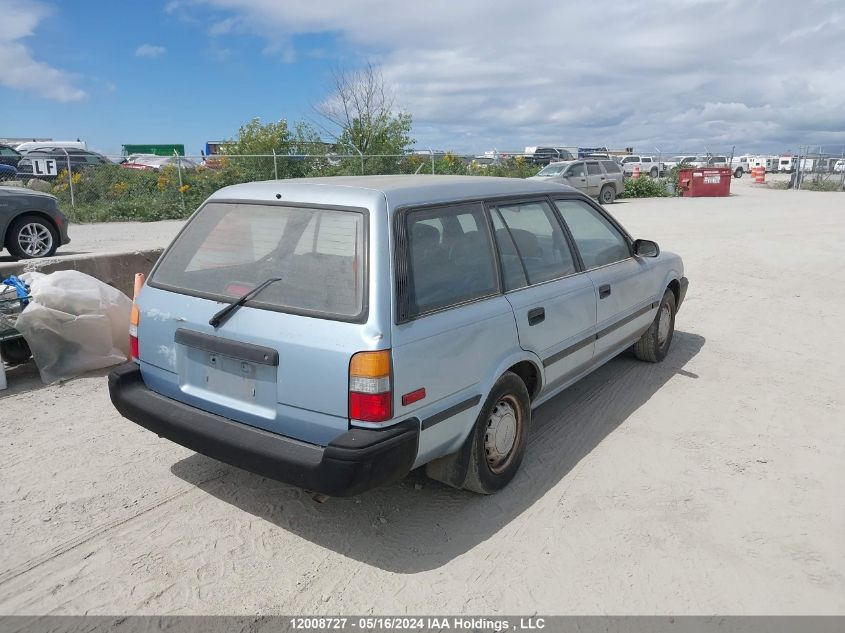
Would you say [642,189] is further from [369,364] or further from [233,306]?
[369,364]

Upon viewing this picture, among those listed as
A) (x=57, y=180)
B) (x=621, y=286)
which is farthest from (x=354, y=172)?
(x=621, y=286)

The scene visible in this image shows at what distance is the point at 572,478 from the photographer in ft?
12.6

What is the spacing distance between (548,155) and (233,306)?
3140 cm

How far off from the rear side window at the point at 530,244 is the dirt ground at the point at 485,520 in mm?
1159

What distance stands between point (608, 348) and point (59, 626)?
12.2 feet

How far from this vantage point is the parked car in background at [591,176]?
22578 mm

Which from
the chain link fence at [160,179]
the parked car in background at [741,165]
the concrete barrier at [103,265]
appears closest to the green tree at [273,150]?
the chain link fence at [160,179]

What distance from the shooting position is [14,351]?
548cm

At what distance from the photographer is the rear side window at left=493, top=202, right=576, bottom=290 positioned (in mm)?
3746

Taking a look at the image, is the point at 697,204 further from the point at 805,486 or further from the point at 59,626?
the point at 59,626

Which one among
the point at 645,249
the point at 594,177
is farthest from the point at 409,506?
the point at 594,177

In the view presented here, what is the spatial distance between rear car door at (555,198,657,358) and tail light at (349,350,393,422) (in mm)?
2170

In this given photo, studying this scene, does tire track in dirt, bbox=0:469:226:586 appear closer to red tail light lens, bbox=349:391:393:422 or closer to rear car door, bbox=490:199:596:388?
red tail light lens, bbox=349:391:393:422

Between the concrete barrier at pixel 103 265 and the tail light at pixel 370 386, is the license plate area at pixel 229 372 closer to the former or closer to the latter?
the tail light at pixel 370 386
